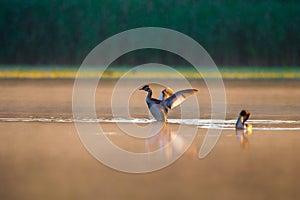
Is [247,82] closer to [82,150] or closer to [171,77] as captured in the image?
[171,77]

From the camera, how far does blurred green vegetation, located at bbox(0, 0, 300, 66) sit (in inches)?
1145

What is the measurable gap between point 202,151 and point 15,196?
3480 mm

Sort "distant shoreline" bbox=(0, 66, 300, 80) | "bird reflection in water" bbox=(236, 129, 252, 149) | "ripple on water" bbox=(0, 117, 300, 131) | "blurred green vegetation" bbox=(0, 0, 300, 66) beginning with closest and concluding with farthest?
"bird reflection in water" bbox=(236, 129, 252, 149) → "ripple on water" bbox=(0, 117, 300, 131) → "distant shoreline" bbox=(0, 66, 300, 80) → "blurred green vegetation" bbox=(0, 0, 300, 66)

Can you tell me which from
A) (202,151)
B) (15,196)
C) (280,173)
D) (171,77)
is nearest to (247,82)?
(171,77)

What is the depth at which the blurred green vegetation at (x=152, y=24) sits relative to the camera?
29.1m

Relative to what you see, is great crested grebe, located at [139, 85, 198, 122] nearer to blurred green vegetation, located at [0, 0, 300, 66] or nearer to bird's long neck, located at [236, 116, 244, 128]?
bird's long neck, located at [236, 116, 244, 128]

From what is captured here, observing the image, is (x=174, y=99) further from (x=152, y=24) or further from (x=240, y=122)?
(x=152, y=24)

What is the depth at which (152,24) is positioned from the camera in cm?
2988

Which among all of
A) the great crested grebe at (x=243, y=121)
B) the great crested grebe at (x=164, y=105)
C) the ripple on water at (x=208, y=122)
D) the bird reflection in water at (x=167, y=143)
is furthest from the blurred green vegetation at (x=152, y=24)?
the bird reflection in water at (x=167, y=143)

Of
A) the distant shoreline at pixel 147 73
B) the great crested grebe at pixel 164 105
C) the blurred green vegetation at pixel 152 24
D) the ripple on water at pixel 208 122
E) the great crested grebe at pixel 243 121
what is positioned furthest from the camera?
the blurred green vegetation at pixel 152 24

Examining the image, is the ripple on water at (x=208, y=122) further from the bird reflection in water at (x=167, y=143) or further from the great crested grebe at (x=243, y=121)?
the bird reflection in water at (x=167, y=143)

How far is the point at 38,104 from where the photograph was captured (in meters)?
16.6

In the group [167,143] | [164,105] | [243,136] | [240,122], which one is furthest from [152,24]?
[167,143]

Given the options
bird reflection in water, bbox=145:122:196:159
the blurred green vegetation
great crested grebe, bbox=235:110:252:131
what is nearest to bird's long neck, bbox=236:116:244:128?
great crested grebe, bbox=235:110:252:131
